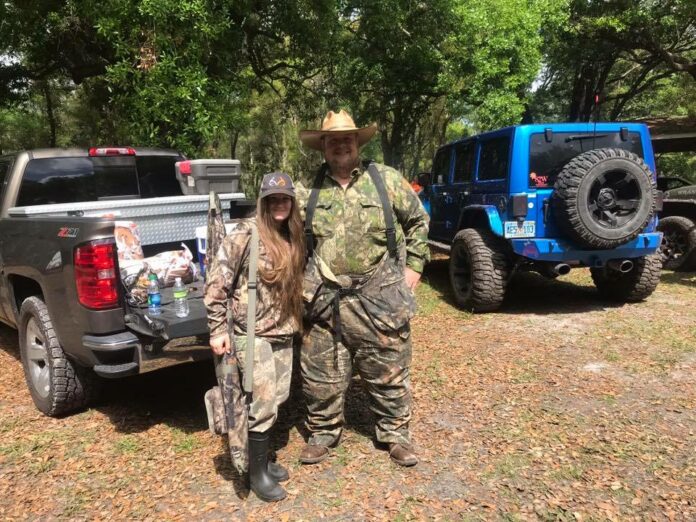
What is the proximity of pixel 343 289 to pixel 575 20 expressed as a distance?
12.6 metres

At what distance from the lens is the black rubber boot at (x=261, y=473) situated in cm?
280

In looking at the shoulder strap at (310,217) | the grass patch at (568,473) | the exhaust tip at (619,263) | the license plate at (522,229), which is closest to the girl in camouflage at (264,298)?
the shoulder strap at (310,217)

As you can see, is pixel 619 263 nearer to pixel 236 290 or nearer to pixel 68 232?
pixel 236 290

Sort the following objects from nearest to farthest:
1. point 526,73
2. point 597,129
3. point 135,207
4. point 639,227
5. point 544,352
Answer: point 135,207 → point 544,352 → point 639,227 → point 597,129 → point 526,73

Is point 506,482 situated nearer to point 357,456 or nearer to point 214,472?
point 357,456

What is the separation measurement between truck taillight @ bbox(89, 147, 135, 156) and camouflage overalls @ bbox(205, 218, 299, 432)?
233 centimetres

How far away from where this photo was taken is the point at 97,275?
307cm

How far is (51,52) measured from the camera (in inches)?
345

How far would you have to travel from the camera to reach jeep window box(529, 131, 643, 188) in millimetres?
5742

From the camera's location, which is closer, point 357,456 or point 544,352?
point 357,456

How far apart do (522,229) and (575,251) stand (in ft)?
1.88

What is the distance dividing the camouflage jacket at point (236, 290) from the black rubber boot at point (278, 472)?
0.76m

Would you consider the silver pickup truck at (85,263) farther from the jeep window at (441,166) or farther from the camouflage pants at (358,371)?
the jeep window at (441,166)

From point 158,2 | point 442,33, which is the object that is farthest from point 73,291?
point 442,33
